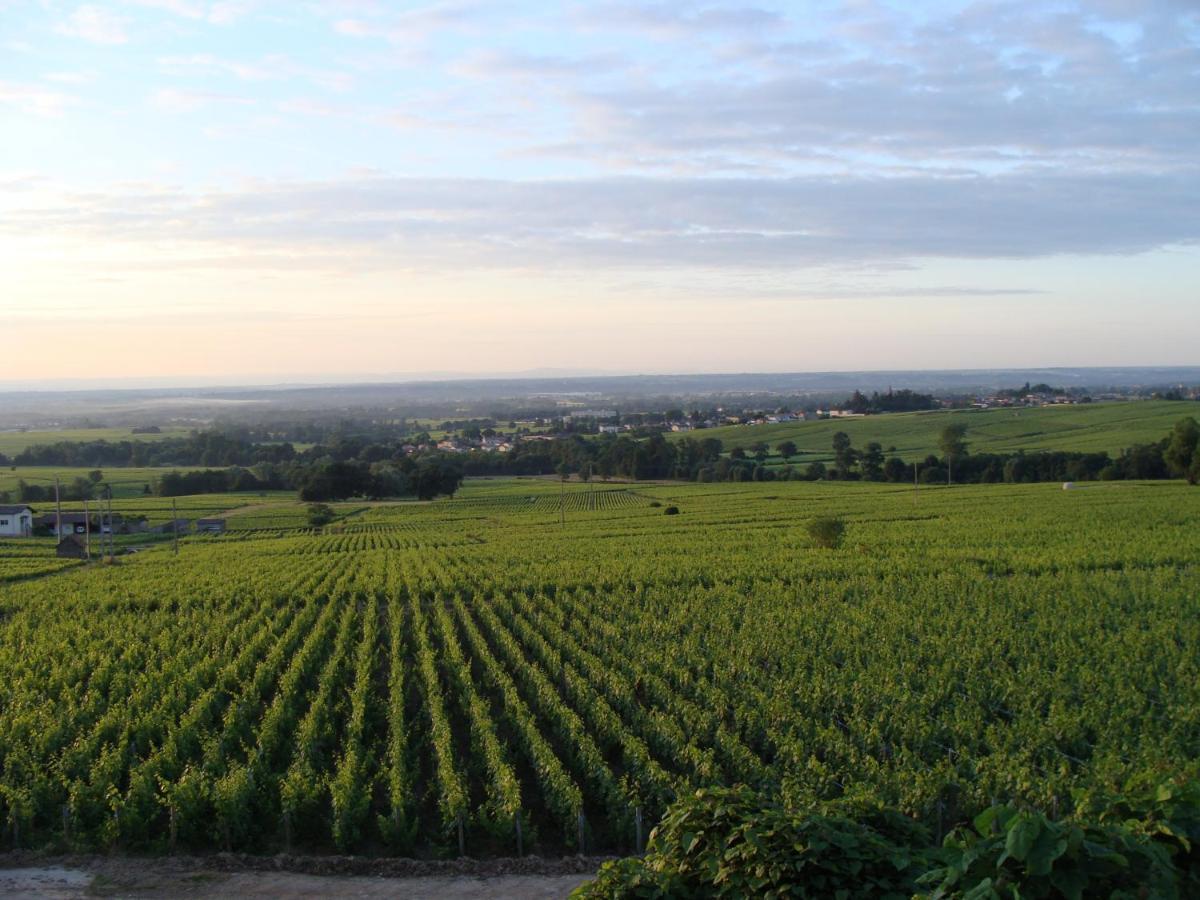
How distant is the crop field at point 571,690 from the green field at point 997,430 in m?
57.0

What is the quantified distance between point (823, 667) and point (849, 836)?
13284 millimetres

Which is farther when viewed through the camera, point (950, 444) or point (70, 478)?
point (70, 478)

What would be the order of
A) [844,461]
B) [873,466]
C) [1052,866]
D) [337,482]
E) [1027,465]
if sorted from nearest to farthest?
[1052,866]
[1027,465]
[873,466]
[337,482]
[844,461]

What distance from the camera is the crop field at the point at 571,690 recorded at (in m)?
11.6

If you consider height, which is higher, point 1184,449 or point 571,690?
point 1184,449

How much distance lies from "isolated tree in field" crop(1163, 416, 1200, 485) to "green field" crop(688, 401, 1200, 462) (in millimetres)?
16430

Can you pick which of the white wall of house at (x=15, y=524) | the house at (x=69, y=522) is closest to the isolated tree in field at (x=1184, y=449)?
the house at (x=69, y=522)

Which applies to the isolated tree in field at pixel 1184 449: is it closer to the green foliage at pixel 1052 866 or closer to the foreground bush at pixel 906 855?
the foreground bush at pixel 906 855

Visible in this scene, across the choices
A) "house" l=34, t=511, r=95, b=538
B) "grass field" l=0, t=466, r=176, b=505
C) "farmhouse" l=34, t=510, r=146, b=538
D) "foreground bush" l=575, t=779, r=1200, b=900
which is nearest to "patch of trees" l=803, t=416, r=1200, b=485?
"farmhouse" l=34, t=510, r=146, b=538

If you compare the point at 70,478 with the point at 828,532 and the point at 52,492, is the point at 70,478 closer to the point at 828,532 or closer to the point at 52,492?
the point at 52,492

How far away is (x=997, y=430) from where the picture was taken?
330 ft

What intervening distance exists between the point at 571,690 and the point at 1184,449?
56535 millimetres

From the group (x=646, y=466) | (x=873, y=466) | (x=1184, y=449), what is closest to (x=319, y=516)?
(x=646, y=466)

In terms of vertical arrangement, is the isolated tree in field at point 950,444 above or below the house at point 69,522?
above
